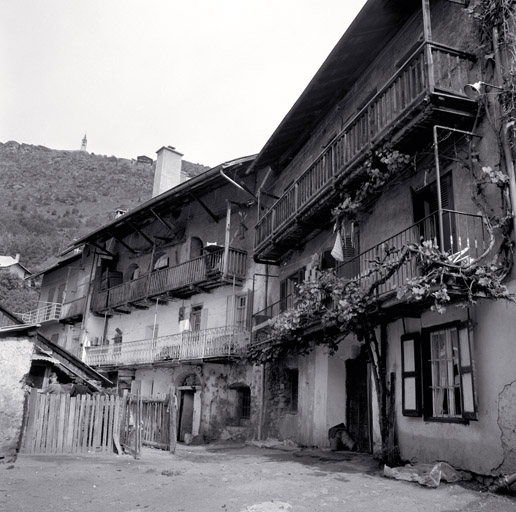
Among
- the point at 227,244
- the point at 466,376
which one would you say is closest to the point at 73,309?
the point at 227,244

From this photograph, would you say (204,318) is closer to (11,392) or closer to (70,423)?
(70,423)

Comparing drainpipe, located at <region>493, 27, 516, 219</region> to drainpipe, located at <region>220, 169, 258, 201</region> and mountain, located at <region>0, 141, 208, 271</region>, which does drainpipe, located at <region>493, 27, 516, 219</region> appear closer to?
drainpipe, located at <region>220, 169, 258, 201</region>

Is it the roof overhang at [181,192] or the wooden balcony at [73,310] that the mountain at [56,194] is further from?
the roof overhang at [181,192]

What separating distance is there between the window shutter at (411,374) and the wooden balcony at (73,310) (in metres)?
22.0

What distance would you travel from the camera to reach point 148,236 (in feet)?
89.9

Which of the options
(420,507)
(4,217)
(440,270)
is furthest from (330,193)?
(4,217)

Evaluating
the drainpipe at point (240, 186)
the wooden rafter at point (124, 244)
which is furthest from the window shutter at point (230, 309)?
the wooden rafter at point (124, 244)

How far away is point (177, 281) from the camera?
23125mm

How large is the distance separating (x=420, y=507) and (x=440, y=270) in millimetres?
3314

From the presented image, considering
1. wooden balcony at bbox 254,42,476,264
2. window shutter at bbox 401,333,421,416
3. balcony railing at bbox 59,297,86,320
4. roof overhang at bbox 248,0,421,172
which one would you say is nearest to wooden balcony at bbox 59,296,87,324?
balcony railing at bbox 59,297,86,320

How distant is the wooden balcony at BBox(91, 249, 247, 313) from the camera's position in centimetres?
2081

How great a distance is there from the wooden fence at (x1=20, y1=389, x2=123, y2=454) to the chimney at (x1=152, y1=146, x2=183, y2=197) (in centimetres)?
1925

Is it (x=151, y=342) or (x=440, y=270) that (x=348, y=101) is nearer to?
(x=440, y=270)

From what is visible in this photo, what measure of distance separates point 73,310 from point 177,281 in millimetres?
9978
